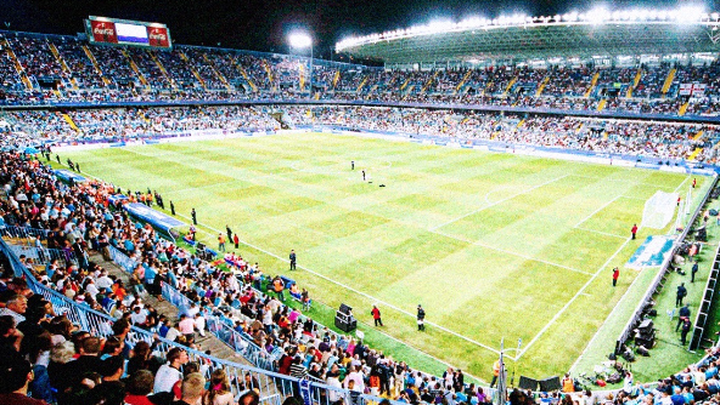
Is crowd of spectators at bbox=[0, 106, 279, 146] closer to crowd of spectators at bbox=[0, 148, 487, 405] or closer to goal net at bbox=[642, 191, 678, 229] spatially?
crowd of spectators at bbox=[0, 148, 487, 405]

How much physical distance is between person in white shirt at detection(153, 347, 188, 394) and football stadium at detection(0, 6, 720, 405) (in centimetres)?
3

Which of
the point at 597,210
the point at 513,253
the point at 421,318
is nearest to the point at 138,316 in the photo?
the point at 421,318

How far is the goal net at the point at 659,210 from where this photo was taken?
26.4 metres

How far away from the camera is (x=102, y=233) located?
16.7m

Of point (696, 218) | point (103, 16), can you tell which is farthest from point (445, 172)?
point (103, 16)

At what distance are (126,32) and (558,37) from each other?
6615 centimetres

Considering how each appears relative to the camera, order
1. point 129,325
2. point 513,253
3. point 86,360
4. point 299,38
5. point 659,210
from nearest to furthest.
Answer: point 86,360, point 129,325, point 513,253, point 659,210, point 299,38

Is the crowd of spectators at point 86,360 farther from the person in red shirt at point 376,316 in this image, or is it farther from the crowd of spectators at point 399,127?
the crowd of spectators at point 399,127

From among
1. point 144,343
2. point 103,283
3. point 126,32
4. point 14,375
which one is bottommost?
point 103,283

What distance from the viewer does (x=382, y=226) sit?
25844mm

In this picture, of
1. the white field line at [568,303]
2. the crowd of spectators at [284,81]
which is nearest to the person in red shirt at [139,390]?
the white field line at [568,303]

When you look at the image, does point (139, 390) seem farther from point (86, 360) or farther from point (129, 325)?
point (129, 325)

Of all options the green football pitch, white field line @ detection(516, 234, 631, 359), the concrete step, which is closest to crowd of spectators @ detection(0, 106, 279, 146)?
the green football pitch

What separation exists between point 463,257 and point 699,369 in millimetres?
11132
